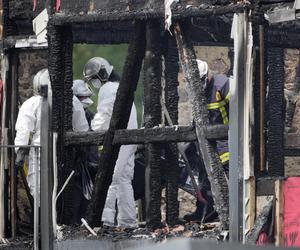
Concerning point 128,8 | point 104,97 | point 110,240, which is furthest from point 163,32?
point 110,240

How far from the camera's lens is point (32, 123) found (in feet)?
44.3

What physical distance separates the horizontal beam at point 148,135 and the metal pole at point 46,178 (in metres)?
0.22

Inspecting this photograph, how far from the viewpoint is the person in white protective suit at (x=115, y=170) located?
13234mm

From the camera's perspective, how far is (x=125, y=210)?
13.2 metres

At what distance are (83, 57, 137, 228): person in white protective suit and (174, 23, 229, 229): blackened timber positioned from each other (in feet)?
5.27

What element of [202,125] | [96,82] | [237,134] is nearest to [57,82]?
[96,82]

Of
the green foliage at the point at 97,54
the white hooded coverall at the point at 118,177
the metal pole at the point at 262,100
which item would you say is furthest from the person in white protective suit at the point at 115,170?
the green foliage at the point at 97,54

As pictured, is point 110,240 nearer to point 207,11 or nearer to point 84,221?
point 84,221

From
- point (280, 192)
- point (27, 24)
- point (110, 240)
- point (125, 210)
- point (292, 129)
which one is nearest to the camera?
point (280, 192)

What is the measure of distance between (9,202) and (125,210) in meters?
1.47

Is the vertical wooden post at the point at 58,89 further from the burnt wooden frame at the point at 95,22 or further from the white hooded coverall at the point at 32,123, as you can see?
the white hooded coverall at the point at 32,123

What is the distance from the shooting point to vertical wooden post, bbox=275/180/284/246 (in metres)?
11.0

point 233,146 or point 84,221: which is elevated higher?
point 233,146

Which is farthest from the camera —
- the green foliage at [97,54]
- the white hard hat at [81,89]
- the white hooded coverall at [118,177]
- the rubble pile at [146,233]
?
Result: the green foliage at [97,54]
